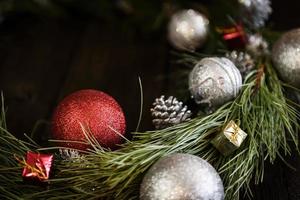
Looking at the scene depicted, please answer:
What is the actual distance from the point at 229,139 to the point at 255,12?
38cm

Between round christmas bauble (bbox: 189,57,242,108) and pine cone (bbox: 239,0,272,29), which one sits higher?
pine cone (bbox: 239,0,272,29)

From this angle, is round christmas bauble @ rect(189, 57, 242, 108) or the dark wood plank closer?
round christmas bauble @ rect(189, 57, 242, 108)

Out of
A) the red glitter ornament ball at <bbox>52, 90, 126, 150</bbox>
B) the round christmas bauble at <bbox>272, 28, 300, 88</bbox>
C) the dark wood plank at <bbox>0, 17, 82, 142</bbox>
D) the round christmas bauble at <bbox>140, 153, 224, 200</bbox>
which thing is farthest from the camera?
the dark wood plank at <bbox>0, 17, 82, 142</bbox>

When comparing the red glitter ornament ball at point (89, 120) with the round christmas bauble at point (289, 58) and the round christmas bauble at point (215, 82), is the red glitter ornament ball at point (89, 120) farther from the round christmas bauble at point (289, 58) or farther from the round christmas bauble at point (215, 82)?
the round christmas bauble at point (289, 58)

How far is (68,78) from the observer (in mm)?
1026

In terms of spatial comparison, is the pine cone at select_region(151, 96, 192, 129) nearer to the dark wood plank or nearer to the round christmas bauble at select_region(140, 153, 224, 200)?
the round christmas bauble at select_region(140, 153, 224, 200)

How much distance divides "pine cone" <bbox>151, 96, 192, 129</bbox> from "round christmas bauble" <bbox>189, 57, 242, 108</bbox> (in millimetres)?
60

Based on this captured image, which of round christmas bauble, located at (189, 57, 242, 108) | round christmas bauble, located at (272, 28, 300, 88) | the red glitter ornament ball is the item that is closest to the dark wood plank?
the red glitter ornament ball

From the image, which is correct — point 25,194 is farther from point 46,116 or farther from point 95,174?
point 46,116

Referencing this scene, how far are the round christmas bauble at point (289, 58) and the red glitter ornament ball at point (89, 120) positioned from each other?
0.29 metres

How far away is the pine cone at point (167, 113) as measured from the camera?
77cm

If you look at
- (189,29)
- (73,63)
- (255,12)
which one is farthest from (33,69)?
(255,12)

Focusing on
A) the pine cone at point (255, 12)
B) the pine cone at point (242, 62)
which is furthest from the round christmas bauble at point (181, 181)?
the pine cone at point (255, 12)

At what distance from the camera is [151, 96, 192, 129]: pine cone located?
77 cm
